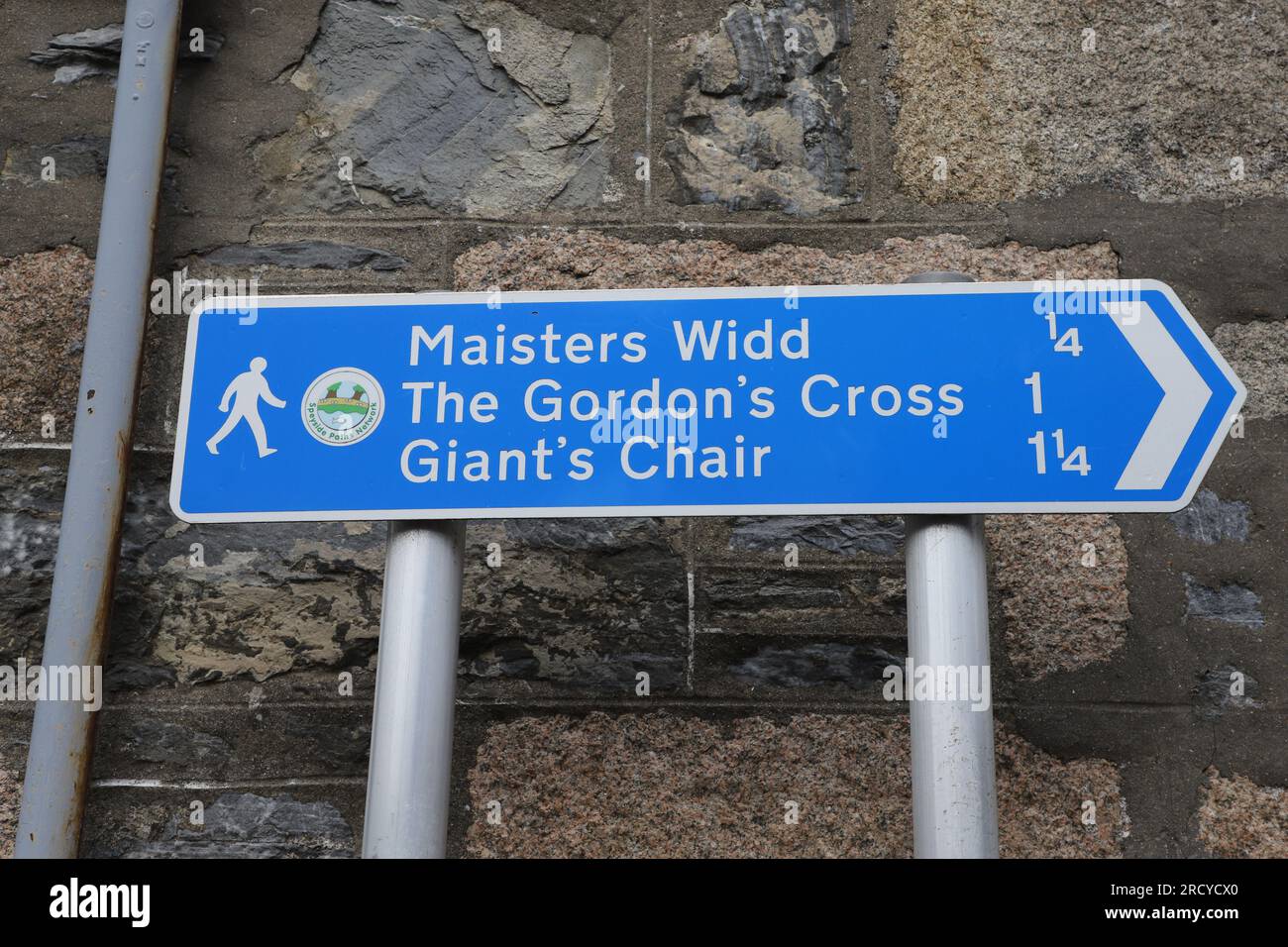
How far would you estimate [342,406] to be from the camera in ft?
3.83

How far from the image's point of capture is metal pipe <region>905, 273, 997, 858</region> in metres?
1.03

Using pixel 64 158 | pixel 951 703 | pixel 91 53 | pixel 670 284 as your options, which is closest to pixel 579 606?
pixel 670 284

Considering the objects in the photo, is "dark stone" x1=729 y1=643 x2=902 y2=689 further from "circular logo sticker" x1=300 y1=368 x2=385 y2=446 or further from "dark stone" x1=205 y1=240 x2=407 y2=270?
"dark stone" x1=205 y1=240 x2=407 y2=270

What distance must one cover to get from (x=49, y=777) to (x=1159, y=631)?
64.4 inches

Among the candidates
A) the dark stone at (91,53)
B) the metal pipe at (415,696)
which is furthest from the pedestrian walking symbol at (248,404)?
the dark stone at (91,53)

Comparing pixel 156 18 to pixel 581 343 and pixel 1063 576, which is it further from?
pixel 1063 576

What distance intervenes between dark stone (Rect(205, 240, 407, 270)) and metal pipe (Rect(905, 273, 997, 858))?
1098 mm

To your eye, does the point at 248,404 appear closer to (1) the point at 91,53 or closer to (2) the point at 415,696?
(2) the point at 415,696

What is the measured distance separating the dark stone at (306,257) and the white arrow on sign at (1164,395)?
1.16 m

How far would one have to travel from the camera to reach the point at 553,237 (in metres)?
1.83

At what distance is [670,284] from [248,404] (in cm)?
81

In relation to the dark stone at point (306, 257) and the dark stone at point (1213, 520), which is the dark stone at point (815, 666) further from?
the dark stone at point (306, 257)

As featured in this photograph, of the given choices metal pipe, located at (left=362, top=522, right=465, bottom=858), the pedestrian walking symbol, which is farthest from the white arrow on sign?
the pedestrian walking symbol
